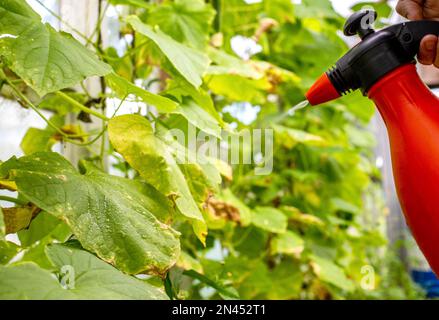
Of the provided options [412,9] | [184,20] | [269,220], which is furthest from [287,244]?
[412,9]

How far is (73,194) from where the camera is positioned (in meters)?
0.44

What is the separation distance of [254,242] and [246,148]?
26cm

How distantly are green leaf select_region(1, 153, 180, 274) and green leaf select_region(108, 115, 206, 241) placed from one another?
50 millimetres

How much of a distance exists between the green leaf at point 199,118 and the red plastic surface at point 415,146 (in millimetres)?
200

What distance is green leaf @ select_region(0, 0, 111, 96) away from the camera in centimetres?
41

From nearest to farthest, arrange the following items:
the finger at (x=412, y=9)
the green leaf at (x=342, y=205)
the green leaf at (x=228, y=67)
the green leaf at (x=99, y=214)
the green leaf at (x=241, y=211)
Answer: the green leaf at (x=99, y=214), the finger at (x=412, y=9), the green leaf at (x=228, y=67), the green leaf at (x=241, y=211), the green leaf at (x=342, y=205)

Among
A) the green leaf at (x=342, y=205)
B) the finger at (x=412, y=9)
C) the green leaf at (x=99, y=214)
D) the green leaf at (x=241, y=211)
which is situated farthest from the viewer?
the green leaf at (x=342, y=205)

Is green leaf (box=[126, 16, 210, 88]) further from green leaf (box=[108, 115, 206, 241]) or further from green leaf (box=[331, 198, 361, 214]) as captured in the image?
green leaf (box=[331, 198, 361, 214])

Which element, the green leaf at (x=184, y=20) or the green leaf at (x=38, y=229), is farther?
the green leaf at (x=184, y=20)

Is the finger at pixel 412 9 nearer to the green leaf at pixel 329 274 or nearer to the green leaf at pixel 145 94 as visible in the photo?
the green leaf at pixel 145 94

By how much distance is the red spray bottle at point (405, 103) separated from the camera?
0.42 metres

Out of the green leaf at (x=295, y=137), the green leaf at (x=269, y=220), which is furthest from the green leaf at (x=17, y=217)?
the green leaf at (x=295, y=137)

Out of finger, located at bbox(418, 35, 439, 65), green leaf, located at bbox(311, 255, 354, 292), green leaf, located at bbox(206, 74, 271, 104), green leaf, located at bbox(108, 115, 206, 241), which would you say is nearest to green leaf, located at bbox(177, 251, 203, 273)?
green leaf, located at bbox(108, 115, 206, 241)
